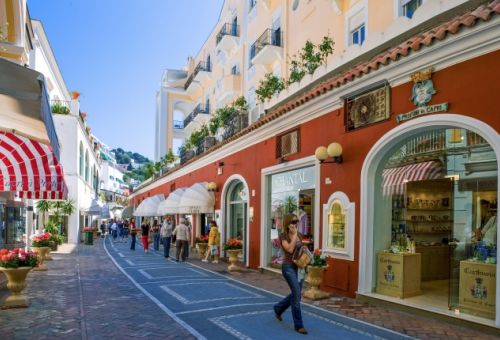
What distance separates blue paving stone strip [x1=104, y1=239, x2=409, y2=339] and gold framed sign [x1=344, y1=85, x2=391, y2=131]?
3.83m

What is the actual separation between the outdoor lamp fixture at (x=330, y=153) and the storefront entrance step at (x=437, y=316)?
2918mm

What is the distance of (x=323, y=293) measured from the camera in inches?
360

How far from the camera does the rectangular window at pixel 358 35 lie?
13805 mm

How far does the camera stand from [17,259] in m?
8.26

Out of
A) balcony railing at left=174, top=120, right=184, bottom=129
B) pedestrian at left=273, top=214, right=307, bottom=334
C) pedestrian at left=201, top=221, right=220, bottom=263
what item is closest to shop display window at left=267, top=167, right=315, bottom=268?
pedestrian at left=201, top=221, right=220, bottom=263

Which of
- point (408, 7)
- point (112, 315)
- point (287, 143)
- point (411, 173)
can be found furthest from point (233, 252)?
point (408, 7)

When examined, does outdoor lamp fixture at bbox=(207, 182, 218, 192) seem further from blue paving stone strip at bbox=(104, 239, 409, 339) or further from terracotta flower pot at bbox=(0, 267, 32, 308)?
terracotta flower pot at bbox=(0, 267, 32, 308)

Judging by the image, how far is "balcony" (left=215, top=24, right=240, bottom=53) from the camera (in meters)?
25.8

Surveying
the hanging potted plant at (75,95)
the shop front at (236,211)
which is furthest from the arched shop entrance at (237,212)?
the hanging potted plant at (75,95)

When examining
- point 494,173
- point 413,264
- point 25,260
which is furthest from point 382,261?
point 25,260

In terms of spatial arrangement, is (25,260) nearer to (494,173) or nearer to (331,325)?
(331,325)

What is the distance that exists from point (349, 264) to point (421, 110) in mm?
3561

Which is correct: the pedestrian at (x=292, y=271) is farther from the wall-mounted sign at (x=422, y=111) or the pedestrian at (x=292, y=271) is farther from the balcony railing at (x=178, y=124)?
the balcony railing at (x=178, y=124)

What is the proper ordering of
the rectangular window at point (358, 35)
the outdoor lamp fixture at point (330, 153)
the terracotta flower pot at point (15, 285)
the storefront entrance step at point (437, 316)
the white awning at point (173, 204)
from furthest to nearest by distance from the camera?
the white awning at point (173, 204) → the rectangular window at point (358, 35) → the outdoor lamp fixture at point (330, 153) → the terracotta flower pot at point (15, 285) → the storefront entrance step at point (437, 316)
